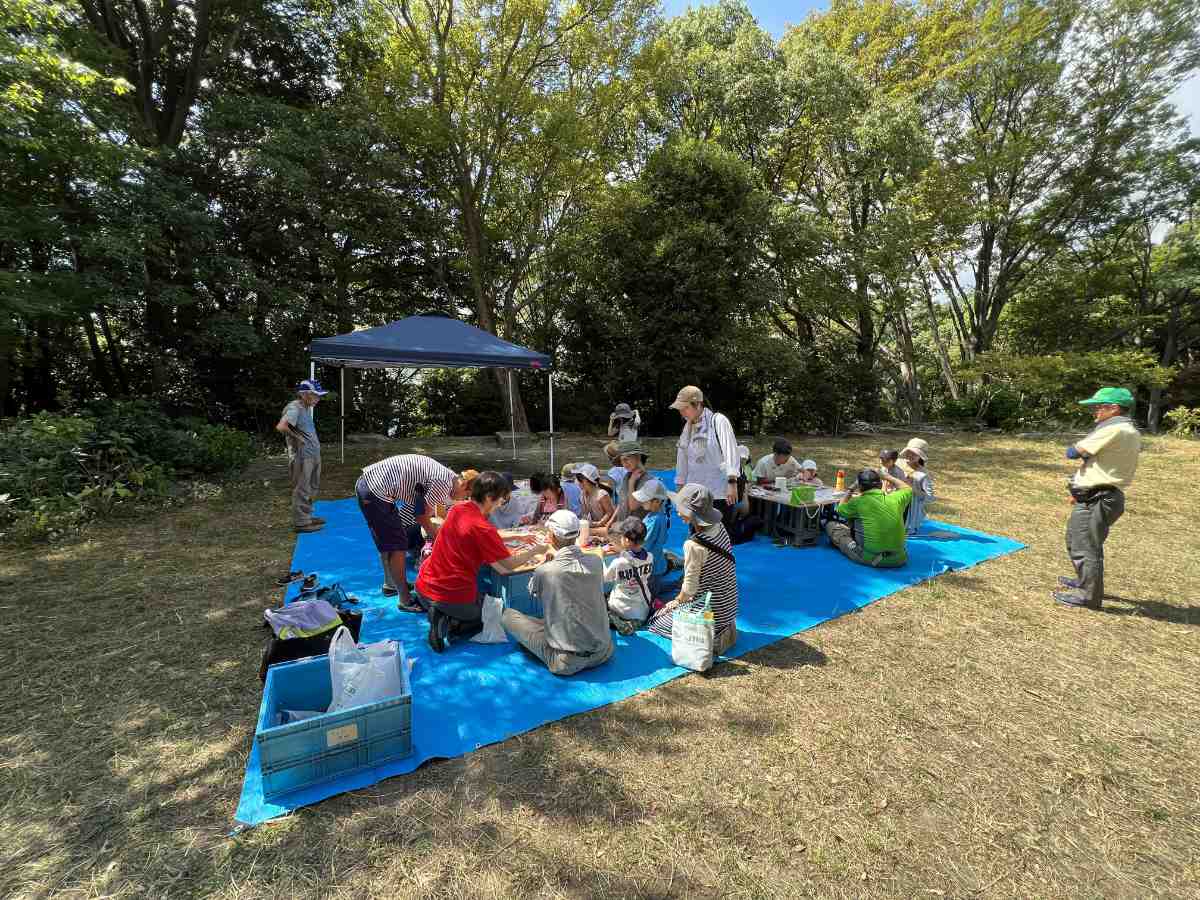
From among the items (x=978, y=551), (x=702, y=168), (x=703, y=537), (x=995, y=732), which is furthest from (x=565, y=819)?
(x=702, y=168)

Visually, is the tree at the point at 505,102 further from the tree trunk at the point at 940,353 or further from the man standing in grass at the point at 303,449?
the tree trunk at the point at 940,353

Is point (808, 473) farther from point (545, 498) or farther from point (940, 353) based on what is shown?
point (940, 353)

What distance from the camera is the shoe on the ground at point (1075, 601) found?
4.74 m

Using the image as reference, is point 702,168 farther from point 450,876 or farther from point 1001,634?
point 450,876

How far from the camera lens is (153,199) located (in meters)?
8.95

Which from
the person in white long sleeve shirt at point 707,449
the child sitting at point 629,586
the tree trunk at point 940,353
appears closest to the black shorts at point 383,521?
the child sitting at point 629,586

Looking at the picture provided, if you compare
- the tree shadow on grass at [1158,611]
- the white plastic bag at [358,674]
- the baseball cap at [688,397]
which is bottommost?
the tree shadow on grass at [1158,611]

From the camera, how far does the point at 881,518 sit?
5566mm

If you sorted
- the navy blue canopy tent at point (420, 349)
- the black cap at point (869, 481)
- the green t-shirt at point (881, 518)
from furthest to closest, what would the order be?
the navy blue canopy tent at point (420, 349) < the black cap at point (869, 481) < the green t-shirt at point (881, 518)

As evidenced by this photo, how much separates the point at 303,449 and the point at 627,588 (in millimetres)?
4518

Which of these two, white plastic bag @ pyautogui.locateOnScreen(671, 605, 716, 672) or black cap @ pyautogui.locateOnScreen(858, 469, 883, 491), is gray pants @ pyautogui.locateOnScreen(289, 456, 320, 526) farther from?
black cap @ pyautogui.locateOnScreen(858, 469, 883, 491)

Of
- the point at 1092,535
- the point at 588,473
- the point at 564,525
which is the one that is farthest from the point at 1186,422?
the point at 564,525

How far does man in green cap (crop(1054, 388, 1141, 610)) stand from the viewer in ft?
14.0

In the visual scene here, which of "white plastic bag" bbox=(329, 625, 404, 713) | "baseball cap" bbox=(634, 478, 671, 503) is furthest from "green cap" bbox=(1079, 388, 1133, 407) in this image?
"white plastic bag" bbox=(329, 625, 404, 713)
